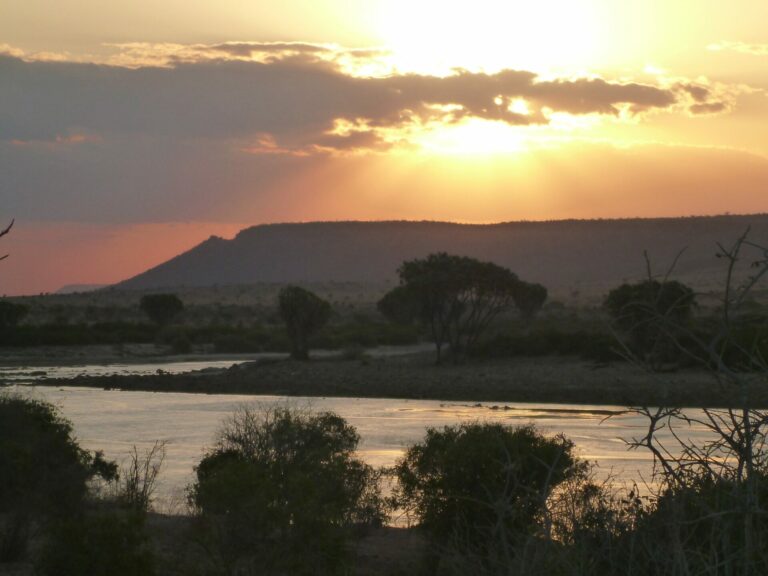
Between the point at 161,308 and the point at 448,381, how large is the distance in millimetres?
47766

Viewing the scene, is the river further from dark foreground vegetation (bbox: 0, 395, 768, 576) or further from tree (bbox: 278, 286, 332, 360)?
tree (bbox: 278, 286, 332, 360)

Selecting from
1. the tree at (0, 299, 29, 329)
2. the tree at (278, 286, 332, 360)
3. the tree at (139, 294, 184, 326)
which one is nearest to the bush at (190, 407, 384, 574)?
the tree at (278, 286, 332, 360)

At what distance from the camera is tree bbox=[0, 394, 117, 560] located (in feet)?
54.6

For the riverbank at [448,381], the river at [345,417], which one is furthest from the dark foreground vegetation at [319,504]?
the riverbank at [448,381]

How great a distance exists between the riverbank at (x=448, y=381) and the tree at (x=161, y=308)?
116ft

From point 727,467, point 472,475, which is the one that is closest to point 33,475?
point 472,475

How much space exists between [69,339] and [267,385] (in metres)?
30.7

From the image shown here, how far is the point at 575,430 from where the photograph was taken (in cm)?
3525

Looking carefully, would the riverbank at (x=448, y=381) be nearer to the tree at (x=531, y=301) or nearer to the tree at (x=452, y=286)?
the tree at (x=452, y=286)

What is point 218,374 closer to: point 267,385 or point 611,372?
point 267,385

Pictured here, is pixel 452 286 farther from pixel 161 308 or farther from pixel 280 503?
pixel 280 503

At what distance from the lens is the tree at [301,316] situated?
67375 millimetres

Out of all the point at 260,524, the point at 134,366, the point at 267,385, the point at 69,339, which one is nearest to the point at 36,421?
the point at 260,524

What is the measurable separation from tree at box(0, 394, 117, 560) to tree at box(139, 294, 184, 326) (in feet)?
249
